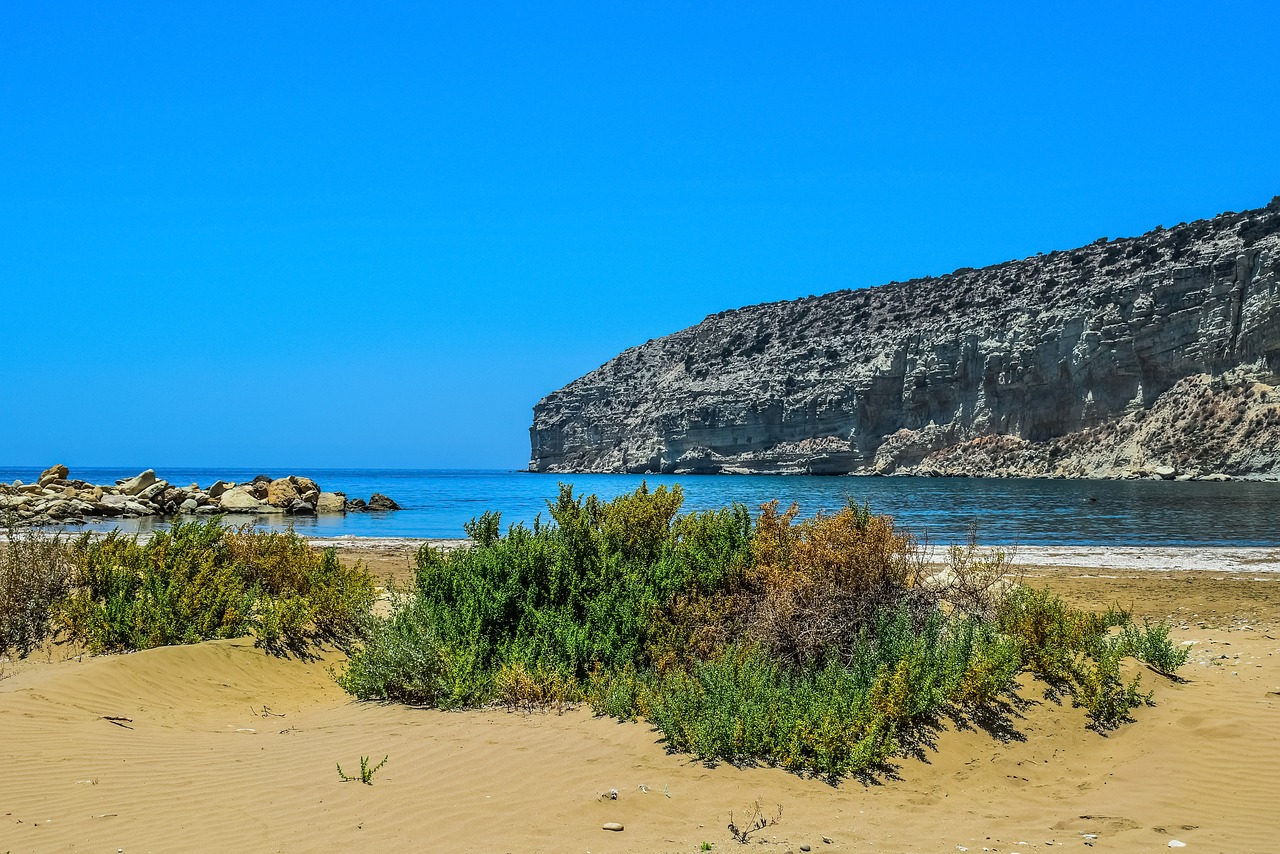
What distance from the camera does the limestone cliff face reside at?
69.0m

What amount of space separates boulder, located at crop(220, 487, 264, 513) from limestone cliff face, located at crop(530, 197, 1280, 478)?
6718cm

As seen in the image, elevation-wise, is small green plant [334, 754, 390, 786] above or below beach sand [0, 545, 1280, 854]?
above

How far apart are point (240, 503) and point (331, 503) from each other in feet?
20.7

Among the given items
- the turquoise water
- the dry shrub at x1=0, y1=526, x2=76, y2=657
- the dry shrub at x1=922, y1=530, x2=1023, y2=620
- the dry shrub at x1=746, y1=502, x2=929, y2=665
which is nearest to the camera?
the dry shrub at x1=746, y1=502, x2=929, y2=665

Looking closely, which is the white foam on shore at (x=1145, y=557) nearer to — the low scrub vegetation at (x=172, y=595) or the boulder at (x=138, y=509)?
the low scrub vegetation at (x=172, y=595)

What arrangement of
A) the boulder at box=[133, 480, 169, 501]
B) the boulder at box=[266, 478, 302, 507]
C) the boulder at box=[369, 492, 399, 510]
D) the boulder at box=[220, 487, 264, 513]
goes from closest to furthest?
the boulder at box=[220, 487, 264, 513] → the boulder at box=[133, 480, 169, 501] → the boulder at box=[266, 478, 302, 507] → the boulder at box=[369, 492, 399, 510]

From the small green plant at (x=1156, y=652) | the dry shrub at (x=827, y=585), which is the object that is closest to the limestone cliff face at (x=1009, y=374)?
the small green plant at (x=1156, y=652)

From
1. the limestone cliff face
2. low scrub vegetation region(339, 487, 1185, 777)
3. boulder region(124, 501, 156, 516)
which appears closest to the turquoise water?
boulder region(124, 501, 156, 516)

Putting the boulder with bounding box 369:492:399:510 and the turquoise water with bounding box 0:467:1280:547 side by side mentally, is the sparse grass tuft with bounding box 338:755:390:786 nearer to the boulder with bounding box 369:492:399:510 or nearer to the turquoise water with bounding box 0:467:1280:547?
the turquoise water with bounding box 0:467:1280:547

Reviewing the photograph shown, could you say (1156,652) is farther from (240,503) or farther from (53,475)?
(53,475)

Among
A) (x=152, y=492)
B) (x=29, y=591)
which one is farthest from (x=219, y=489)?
(x=29, y=591)

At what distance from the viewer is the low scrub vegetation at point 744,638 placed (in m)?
6.31

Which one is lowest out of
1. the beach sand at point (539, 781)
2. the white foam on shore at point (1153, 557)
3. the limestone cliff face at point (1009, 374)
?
the white foam on shore at point (1153, 557)

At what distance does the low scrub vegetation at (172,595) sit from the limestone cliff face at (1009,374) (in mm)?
73653
